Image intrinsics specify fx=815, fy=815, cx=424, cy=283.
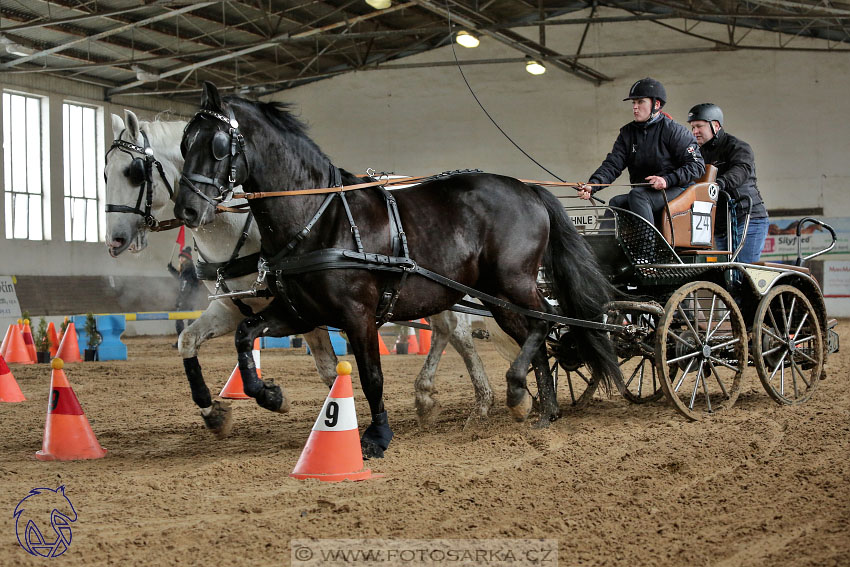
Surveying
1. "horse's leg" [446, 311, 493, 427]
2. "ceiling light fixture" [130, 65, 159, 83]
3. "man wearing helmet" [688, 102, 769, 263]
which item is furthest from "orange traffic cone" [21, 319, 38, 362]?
"man wearing helmet" [688, 102, 769, 263]

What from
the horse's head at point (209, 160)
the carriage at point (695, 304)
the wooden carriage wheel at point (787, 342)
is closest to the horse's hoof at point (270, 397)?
the horse's head at point (209, 160)

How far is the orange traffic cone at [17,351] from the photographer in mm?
11672

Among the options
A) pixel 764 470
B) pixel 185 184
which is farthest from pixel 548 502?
pixel 185 184

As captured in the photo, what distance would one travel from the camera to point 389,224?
4805 millimetres

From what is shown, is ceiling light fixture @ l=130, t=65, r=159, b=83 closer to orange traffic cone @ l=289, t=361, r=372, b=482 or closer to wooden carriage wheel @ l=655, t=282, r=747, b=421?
wooden carriage wheel @ l=655, t=282, r=747, b=421

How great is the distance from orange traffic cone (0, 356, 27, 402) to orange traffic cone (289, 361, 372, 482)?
4787mm

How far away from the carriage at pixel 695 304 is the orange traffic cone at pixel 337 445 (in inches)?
82.7

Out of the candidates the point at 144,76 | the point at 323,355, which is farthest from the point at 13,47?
the point at 323,355

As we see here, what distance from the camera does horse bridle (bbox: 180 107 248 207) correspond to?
435 centimetres

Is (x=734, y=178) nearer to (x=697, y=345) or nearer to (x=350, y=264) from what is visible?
(x=697, y=345)

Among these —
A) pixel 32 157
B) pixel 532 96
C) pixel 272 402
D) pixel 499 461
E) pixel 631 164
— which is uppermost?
pixel 532 96

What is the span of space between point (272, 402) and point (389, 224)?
1.25m

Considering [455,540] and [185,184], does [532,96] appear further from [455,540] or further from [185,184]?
[455,540]

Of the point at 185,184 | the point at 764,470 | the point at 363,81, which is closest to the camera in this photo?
the point at 764,470
